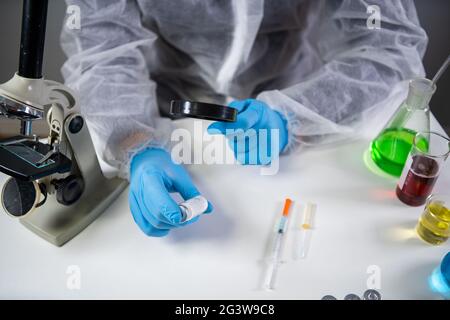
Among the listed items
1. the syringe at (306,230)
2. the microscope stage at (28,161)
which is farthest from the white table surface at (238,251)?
the microscope stage at (28,161)

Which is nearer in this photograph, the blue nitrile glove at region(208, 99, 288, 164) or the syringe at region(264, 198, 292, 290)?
the syringe at region(264, 198, 292, 290)

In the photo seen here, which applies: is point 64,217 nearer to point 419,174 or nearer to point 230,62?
point 230,62

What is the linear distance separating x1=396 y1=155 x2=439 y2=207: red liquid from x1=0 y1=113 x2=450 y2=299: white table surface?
31 millimetres

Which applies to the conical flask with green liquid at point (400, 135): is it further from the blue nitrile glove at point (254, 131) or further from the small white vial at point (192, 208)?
the small white vial at point (192, 208)

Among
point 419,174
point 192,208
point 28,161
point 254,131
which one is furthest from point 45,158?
point 419,174

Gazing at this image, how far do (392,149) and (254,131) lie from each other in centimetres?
28

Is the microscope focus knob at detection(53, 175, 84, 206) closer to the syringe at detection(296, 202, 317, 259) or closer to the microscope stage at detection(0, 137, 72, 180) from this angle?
the microscope stage at detection(0, 137, 72, 180)

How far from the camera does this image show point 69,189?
665 mm

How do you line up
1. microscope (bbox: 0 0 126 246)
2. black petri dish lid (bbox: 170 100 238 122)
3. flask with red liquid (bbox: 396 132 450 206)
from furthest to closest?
flask with red liquid (bbox: 396 132 450 206), black petri dish lid (bbox: 170 100 238 122), microscope (bbox: 0 0 126 246)

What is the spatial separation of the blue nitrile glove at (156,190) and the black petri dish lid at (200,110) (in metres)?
0.13

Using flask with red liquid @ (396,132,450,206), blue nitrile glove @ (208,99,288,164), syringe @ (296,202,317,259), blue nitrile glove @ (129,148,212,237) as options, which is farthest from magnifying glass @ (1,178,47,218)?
flask with red liquid @ (396,132,450,206)

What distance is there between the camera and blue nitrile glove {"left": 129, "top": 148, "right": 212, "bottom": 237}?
0.64m

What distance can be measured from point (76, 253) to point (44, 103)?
0.81ft
